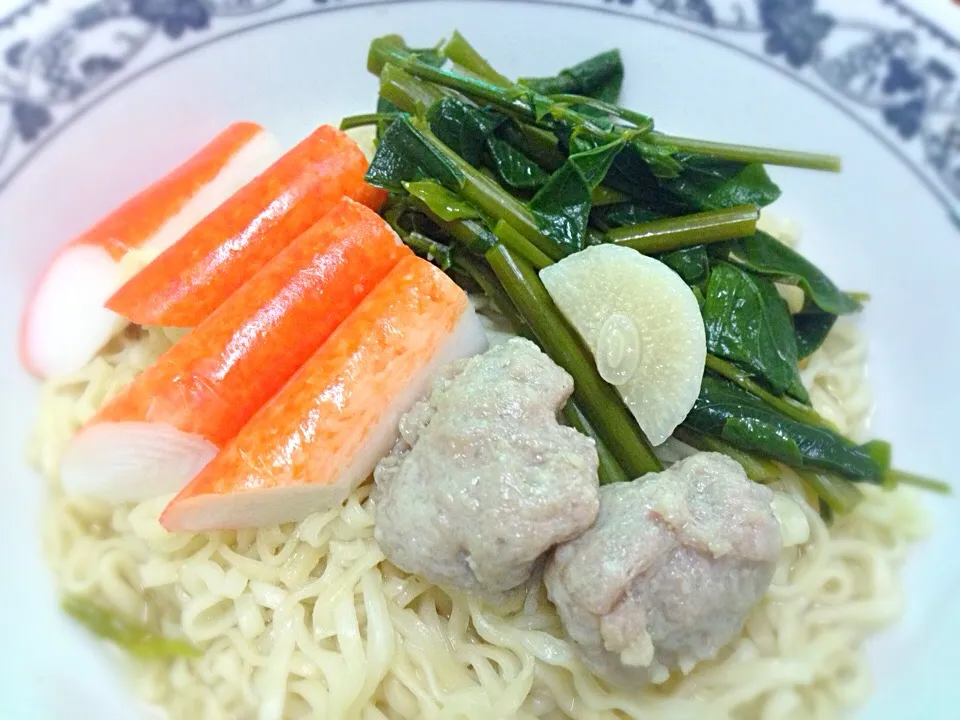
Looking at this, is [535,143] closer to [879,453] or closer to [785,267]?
[785,267]

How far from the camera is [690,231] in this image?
2.82 meters

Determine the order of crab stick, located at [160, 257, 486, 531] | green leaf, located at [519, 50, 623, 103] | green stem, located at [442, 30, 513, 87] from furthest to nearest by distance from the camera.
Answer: green leaf, located at [519, 50, 623, 103], green stem, located at [442, 30, 513, 87], crab stick, located at [160, 257, 486, 531]

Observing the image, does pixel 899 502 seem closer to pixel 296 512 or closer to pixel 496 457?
pixel 496 457

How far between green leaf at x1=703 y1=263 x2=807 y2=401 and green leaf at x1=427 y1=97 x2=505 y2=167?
1060 millimetres

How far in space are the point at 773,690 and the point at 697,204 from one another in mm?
1771

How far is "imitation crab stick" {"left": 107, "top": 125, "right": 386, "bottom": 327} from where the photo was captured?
269cm

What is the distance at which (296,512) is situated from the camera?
2.52 m

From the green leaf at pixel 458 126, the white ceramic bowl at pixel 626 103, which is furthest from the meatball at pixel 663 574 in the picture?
the green leaf at pixel 458 126

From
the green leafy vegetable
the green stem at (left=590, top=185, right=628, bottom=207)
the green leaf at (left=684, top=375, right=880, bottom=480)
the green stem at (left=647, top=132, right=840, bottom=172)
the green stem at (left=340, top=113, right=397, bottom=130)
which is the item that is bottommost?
the green leafy vegetable

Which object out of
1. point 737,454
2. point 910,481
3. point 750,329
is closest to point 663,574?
point 737,454

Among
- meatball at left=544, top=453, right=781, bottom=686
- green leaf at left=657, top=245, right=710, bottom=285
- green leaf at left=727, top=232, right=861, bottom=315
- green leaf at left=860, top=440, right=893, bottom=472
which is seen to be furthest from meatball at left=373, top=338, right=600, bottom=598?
green leaf at left=860, top=440, right=893, bottom=472

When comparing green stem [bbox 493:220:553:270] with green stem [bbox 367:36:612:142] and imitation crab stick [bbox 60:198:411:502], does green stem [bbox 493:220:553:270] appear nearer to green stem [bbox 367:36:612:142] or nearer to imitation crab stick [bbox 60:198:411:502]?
imitation crab stick [bbox 60:198:411:502]

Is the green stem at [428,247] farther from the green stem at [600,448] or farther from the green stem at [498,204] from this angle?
the green stem at [600,448]

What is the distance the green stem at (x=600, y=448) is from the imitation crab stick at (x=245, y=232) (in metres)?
1.19
